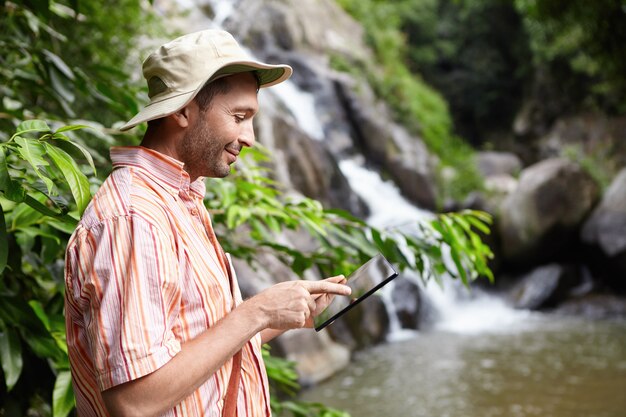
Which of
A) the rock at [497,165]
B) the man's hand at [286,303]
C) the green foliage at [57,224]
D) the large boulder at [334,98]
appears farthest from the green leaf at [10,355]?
the rock at [497,165]

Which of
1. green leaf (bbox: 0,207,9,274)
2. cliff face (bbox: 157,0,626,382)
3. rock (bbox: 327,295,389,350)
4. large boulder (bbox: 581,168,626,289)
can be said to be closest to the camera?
green leaf (bbox: 0,207,9,274)

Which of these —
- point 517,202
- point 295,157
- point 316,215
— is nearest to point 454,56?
point 517,202

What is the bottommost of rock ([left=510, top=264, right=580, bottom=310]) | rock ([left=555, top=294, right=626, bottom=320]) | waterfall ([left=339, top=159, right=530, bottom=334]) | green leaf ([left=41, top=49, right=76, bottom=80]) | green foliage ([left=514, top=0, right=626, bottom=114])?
rock ([left=555, top=294, right=626, bottom=320])

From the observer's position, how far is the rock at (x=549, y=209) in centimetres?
1341

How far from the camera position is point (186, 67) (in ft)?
5.18

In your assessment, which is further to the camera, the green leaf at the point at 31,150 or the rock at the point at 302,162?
the rock at the point at 302,162

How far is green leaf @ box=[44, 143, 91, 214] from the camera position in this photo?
1.51 meters

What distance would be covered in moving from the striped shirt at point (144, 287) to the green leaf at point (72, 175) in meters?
0.05

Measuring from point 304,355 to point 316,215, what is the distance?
5666mm

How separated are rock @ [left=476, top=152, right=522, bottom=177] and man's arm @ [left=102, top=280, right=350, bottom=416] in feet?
59.0

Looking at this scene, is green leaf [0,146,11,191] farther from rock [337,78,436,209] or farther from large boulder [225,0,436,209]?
rock [337,78,436,209]

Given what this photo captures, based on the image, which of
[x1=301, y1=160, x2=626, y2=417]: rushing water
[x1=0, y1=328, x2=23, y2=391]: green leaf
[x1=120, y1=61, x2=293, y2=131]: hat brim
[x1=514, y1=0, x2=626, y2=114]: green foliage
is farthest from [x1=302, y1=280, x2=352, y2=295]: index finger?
[x1=514, y1=0, x2=626, y2=114]: green foliage

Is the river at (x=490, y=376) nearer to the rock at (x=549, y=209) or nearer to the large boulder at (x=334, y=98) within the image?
the rock at (x=549, y=209)

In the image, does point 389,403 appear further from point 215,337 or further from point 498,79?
point 498,79
